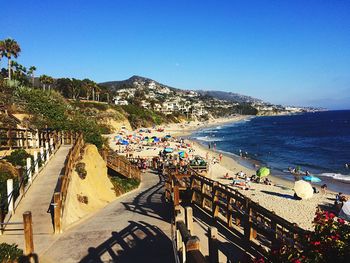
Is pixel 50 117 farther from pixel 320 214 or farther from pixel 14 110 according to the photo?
pixel 320 214

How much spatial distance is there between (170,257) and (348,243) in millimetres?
4887

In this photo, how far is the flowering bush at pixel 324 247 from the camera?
12.5 ft

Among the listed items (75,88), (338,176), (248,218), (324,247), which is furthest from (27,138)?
(75,88)

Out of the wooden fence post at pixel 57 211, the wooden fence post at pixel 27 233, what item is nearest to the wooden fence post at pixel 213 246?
the wooden fence post at pixel 27 233

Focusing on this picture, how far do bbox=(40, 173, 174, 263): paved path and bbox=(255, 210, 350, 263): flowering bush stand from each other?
4.18m

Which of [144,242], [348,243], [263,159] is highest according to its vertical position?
[348,243]

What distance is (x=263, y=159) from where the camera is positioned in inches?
2050

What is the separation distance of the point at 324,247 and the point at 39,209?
8993 millimetres

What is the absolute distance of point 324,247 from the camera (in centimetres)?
397

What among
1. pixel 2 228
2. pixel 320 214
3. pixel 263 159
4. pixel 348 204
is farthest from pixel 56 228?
pixel 263 159

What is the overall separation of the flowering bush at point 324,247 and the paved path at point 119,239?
4181mm

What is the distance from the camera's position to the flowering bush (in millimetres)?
3820

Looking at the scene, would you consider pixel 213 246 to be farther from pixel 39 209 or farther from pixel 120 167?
pixel 120 167

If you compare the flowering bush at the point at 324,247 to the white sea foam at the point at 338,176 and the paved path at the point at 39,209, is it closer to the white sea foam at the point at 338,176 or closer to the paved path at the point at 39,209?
the paved path at the point at 39,209
